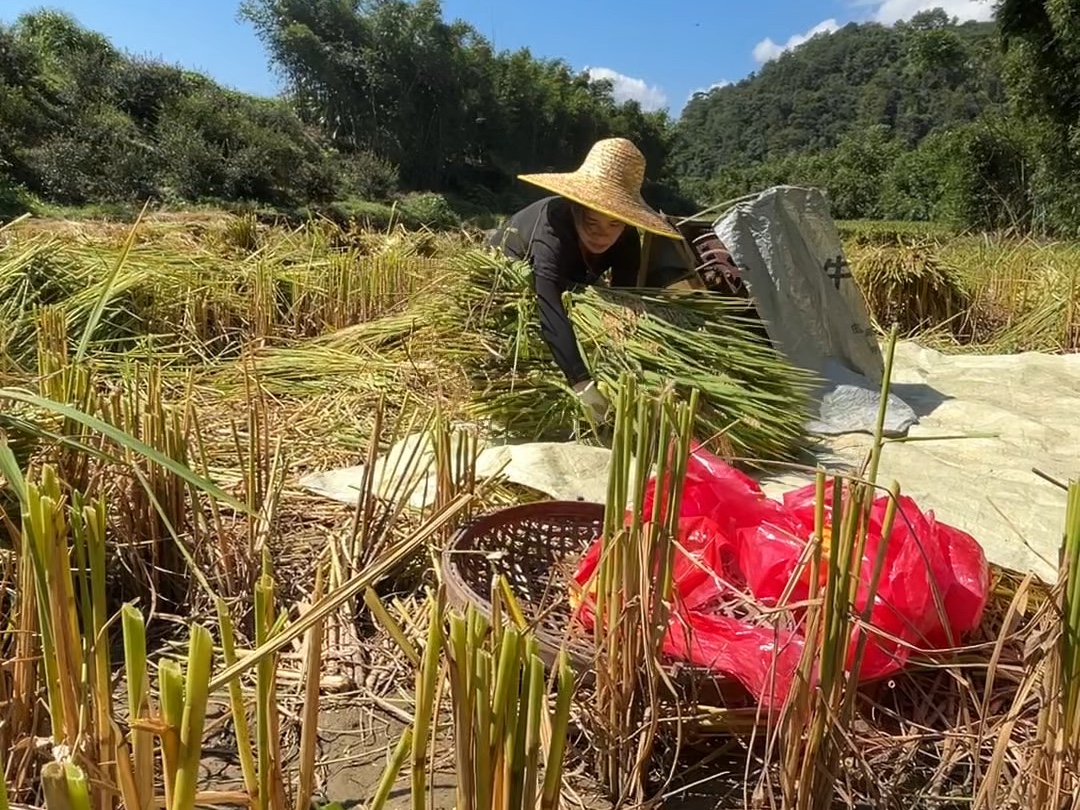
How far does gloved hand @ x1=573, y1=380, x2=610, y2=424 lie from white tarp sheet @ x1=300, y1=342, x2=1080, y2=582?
0.10 m

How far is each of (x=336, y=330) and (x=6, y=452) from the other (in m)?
2.67

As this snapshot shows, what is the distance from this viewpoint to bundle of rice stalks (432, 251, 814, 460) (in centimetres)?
206

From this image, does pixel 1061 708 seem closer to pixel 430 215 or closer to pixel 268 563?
pixel 268 563

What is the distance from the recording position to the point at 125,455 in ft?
4.32

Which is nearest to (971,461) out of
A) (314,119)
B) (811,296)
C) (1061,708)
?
(811,296)

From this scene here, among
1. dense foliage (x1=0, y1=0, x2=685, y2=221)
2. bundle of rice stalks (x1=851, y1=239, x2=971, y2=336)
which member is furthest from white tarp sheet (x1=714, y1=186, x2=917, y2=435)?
dense foliage (x1=0, y1=0, x2=685, y2=221)

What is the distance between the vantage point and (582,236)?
2.27 metres

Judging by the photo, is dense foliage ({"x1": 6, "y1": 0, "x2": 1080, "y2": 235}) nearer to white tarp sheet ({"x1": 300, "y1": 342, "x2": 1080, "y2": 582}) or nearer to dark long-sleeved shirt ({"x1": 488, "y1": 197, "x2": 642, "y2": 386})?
white tarp sheet ({"x1": 300, "y1": 342, "x2": 1080, "y2": 582})

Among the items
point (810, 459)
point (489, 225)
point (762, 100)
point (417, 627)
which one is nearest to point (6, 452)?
point (417, 627)

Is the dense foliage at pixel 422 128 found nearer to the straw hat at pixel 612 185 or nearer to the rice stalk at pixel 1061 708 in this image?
the straw hat at pixel 612 185

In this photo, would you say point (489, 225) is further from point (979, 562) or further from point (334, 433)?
point (979, 562)

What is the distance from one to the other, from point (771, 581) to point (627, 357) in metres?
0.88

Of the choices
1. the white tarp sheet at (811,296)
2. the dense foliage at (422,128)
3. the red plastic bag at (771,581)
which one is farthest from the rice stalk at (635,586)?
the dense foliage at (422,128)

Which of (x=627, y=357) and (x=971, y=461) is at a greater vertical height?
(x=627, y=357)
